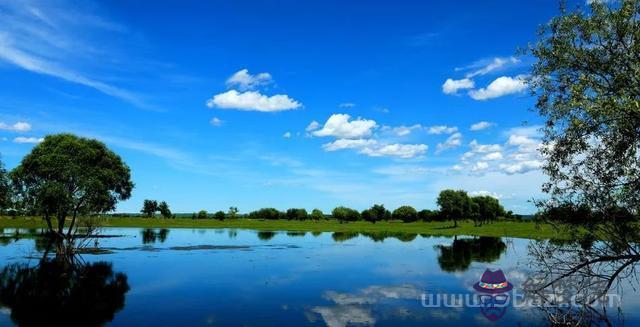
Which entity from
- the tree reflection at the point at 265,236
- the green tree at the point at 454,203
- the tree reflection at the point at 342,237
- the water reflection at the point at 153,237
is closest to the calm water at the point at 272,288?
the water reflection at the point at 153,237

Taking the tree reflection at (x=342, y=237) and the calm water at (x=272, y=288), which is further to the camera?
the tree reflection at (x=342, y=237)

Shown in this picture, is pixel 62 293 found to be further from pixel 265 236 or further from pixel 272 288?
pixel 265 236

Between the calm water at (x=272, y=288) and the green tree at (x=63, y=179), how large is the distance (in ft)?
19.9

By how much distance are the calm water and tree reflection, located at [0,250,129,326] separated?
0.36 feet

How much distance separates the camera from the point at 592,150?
2122 centimetres

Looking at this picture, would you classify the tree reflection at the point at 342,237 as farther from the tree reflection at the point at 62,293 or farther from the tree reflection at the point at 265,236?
the tree reflection at the point at 62,293

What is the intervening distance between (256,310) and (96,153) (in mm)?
41022

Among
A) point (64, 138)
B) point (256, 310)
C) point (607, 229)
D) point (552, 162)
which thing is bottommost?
point (256, 310)

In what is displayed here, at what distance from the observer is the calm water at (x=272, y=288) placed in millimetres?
26641

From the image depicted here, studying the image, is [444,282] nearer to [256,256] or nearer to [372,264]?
[372,264]

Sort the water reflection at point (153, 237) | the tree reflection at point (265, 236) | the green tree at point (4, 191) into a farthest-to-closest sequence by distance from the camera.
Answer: the tree reflection at point (265, 236) < the water reflection at point (153, 237) < the green tree at point (4, 191)

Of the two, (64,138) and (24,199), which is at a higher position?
(64,138)

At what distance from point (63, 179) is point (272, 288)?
109 feet

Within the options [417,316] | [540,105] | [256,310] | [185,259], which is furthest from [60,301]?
[540,105]
